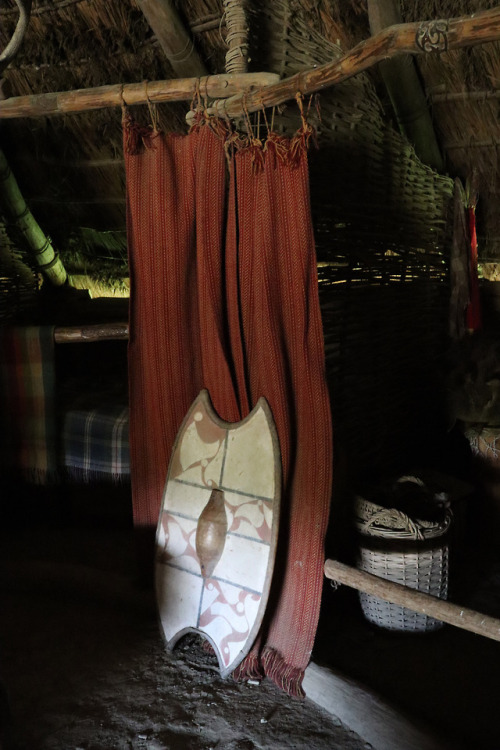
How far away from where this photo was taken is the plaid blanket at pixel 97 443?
9.23 ft

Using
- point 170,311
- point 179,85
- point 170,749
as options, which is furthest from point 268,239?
point 170,749

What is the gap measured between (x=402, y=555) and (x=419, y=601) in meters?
0.46

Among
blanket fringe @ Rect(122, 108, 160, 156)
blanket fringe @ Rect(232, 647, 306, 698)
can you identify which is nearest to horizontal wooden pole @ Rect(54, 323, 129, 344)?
blanket fringe @ Rect(122, 108, 160, 156)

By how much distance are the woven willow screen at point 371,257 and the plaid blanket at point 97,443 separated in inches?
37.2

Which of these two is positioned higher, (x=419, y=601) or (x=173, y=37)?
(x=173, y=37)

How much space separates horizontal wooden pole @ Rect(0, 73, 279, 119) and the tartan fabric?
13 cm

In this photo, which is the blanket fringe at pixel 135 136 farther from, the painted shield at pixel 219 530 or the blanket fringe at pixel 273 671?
the blanket fringe at pixel 273 671

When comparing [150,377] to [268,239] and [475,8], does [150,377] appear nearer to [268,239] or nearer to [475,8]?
[268,239]

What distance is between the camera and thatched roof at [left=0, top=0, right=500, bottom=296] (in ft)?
8.36

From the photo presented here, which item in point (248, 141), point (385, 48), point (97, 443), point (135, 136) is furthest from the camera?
point (97, 443)


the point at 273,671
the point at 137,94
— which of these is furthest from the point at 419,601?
the point at 137,94

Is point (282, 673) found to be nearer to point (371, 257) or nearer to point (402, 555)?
point (402, 555)

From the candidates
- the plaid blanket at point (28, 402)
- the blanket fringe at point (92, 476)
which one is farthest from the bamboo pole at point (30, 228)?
the blanket fringe at point (92, 476)

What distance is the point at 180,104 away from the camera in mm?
3430
